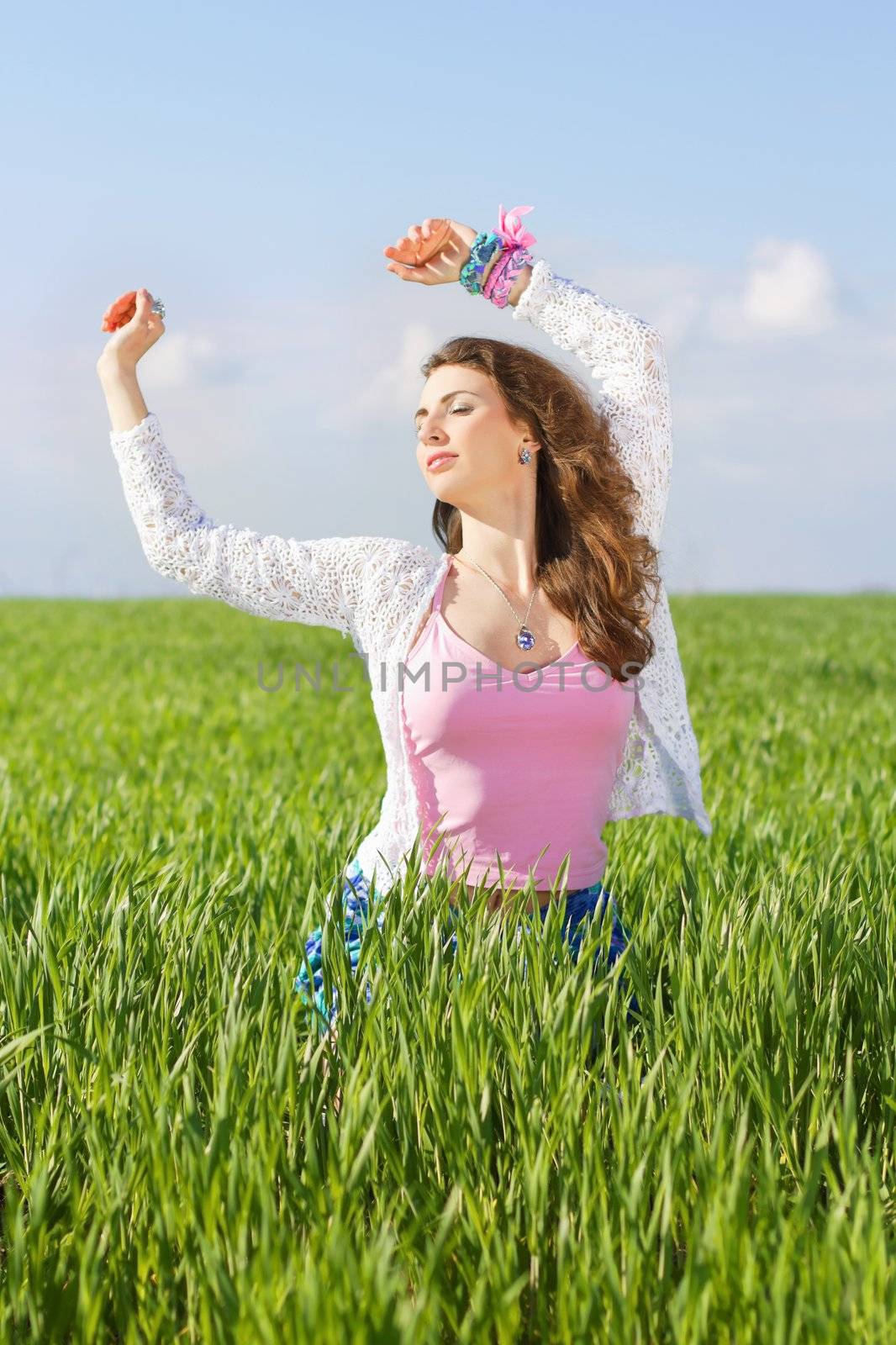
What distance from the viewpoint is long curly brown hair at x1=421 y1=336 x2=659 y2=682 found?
2637 millimetres

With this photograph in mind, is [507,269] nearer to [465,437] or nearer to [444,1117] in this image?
[465,437]

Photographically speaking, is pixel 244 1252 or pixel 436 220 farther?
pixel 436 220

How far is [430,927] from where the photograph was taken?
244cm

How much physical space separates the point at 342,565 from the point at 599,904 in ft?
2.94

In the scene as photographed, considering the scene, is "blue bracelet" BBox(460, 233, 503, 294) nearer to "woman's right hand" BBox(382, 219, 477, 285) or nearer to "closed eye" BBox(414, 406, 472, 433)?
"woman's right hand" BBox(382, 219, 477, 285)

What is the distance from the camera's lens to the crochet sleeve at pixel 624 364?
9.31ft

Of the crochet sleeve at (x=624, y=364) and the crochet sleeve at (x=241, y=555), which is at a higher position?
the crochet sleeve at (x=624, y=364)

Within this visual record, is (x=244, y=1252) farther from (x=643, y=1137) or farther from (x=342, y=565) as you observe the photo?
(x=342, y=565)

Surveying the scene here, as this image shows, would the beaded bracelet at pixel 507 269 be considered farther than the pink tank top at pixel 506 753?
Yes

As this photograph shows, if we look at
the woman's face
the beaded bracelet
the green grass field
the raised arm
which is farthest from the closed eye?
the green grass field

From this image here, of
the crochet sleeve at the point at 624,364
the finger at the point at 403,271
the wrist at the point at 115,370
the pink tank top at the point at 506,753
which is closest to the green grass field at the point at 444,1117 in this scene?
the pink tank top at the point at 506,753

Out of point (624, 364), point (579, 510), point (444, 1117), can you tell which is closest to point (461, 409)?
point (579, 510)

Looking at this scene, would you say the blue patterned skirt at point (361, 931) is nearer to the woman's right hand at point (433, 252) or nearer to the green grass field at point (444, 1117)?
the green grass field at point (444, 1117)

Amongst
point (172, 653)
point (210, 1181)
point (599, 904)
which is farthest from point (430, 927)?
point (172, 653)
